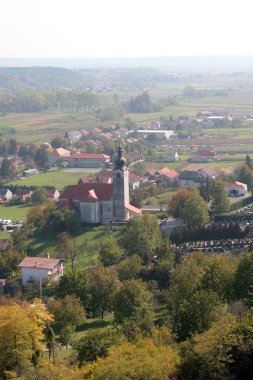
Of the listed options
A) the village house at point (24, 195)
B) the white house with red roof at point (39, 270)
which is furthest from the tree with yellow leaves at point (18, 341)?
the village house at point (24, 195)

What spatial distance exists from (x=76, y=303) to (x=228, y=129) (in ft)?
219

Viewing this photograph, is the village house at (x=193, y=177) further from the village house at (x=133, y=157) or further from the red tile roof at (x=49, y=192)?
the village house at (x=133, y=157)

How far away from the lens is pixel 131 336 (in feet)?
76.4

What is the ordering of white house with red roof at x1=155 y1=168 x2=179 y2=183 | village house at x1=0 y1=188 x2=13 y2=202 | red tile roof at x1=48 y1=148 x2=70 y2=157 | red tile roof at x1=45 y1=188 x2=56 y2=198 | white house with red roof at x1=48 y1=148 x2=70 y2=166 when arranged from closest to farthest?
red tile roof at x1=45 y1=188 x2=56 y2=198 → village house at x1=0 y1=188 x2=13 y2=202 → white house with red roof at x1=155 y1=168 x2=179 y2=183 → white house with red roof at x1=48 y1=148 x2=70 y2=166 → red tile roof at x1=48 y1=148 x2=70 y2=157

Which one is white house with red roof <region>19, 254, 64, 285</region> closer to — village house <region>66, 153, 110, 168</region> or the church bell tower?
the church bell tower

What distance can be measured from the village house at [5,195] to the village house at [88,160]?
1406 cm

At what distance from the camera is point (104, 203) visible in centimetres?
4378

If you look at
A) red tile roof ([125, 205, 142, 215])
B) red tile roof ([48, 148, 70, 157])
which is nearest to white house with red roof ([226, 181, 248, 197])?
red tile roof ([125, 205, 142, 215])

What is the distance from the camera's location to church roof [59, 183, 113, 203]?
4362 centimetres

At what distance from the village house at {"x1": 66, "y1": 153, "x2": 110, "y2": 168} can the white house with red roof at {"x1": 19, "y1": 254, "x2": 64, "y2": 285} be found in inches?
1278

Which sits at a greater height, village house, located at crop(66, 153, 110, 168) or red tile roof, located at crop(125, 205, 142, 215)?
red tile roof, located at crop(125, 205, 142, 215)

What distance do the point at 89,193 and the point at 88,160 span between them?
955 inches

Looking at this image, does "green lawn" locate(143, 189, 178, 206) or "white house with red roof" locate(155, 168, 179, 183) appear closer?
"green lawn" locate(143, 189, 178, 206)

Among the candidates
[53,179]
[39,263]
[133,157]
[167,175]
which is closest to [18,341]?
[39,263]
